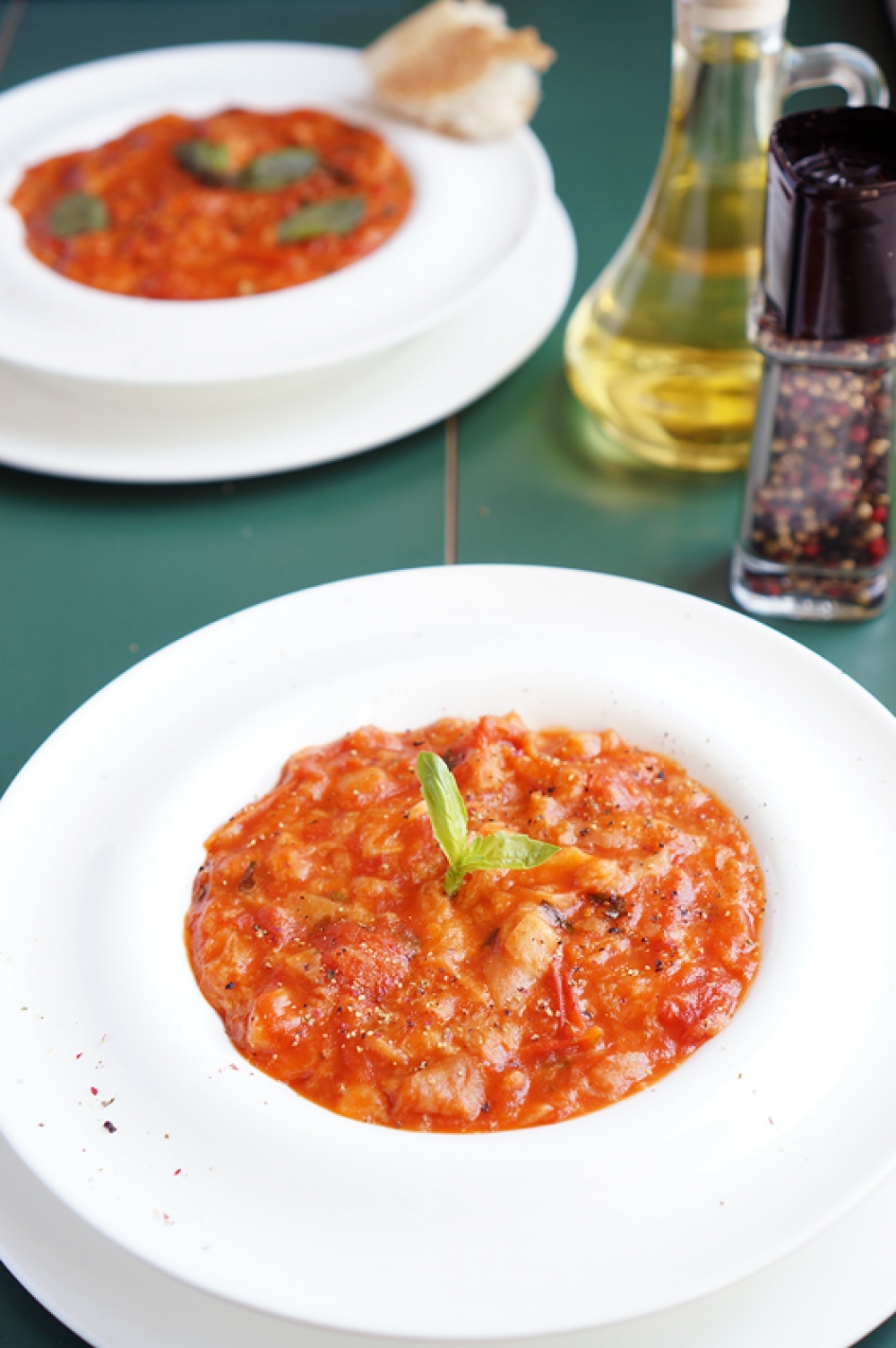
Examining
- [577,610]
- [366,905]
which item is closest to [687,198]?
[577,610]

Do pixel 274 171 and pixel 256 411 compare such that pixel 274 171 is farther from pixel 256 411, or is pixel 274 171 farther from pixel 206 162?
pixel 256 411

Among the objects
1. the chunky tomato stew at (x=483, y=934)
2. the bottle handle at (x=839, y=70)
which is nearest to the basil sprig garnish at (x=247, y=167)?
the bottle handle at (x=839, y=70)

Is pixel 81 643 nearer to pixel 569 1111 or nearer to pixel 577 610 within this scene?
pixel 577 610

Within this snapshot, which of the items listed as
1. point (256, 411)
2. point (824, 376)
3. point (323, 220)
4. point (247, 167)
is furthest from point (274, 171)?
point (824, 376)

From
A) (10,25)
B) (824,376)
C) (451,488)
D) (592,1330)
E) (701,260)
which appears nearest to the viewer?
(592,1330)

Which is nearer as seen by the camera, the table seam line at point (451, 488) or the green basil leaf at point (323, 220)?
the table seam line at point (451, 488)

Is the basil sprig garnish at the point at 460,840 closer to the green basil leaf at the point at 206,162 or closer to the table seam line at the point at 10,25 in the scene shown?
the green basil leaf at the point at 206,162
